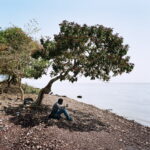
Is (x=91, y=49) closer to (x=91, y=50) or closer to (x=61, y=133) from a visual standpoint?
(x=91, y=50)

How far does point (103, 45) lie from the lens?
26.2m

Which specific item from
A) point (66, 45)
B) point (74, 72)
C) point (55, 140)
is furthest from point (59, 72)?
point (55, 140)

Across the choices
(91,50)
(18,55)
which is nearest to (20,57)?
(18,55)

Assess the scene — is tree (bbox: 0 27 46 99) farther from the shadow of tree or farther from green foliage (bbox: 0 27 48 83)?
the shadow of tree

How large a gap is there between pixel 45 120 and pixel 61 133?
3149mm

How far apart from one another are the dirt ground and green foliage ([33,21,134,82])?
4.92m

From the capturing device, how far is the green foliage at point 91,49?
25.8 metres

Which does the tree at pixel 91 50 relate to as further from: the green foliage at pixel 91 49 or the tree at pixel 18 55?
the tree at pixel 18 55

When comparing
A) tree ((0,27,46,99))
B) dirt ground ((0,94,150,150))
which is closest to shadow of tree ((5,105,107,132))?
dirt ground ((0,94,150,150))

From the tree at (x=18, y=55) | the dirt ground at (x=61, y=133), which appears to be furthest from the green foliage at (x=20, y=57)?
the dirt ground at (x=61, y=133)

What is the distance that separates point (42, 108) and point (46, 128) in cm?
675

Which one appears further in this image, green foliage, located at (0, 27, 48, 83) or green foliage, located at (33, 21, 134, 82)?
green foliage, located at (0, 27, 48, 83)

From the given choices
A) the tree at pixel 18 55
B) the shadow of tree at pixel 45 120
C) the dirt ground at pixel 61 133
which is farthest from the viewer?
the tree at pixel 18 55

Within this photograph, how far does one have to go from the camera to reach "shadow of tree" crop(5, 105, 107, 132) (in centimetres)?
2377
